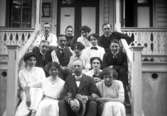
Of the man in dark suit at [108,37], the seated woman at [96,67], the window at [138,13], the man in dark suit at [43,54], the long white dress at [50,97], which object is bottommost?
the long white dress at [50,97]

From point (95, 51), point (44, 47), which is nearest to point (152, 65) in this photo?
point (95, 51)

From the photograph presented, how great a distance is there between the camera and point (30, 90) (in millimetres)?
10844

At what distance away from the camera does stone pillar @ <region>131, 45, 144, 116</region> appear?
10977mm

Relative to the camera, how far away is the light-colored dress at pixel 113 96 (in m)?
10.1

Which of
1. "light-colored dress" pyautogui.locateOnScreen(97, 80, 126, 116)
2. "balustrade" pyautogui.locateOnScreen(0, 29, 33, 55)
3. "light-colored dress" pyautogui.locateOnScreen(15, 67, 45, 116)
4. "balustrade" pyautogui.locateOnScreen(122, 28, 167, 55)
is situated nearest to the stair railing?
"light-colored dress" pyautogui.locateOnScreen(97, 80, 126, 116)

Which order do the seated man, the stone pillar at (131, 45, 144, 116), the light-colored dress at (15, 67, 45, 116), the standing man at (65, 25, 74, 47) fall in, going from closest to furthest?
the seated man, the light-colored dress at (15, 67, 45, 116), the stone pillar at (131, 45, 144, 116), the standing man at (65, 25, 74, 47)

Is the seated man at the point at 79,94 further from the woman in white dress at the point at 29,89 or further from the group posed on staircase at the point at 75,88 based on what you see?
the woman in white dress at the point at 29,89

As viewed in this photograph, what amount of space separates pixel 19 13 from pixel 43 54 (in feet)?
23.3

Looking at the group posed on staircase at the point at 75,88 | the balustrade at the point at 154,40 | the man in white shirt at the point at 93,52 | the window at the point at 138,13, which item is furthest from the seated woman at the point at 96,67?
the window at the point at 138,13

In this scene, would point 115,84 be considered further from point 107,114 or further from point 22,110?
point 22,110

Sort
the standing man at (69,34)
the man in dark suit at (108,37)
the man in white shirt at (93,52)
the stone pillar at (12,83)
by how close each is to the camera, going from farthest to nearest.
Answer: the standing man at (69,34) < the man in dark suit at (108,37) < the man in white shirt at (93,52) < the stone pillar at (12,83)

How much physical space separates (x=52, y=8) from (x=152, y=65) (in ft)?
18.7

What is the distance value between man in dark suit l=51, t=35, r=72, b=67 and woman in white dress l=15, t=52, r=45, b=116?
135cm

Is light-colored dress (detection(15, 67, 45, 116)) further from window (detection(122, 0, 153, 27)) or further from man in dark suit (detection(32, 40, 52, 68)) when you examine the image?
window (detection(122, 0, 153, 27))
